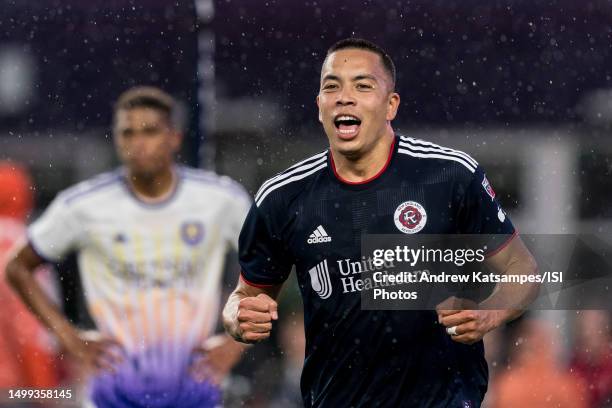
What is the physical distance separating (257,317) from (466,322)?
468 mm

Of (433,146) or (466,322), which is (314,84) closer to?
(433,146)

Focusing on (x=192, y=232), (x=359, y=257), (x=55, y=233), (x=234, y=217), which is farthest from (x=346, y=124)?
(x=55, y=233)

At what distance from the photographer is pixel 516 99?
4203 millimetres

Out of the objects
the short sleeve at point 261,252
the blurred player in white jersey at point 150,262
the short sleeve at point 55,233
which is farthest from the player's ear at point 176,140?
the short sleeve at point 261,252

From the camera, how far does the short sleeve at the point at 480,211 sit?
257 cm

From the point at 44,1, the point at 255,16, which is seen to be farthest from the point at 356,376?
the point at 44,1

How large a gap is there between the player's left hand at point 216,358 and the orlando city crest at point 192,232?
36 cm

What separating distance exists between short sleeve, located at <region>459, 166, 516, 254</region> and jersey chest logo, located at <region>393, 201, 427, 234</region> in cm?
10

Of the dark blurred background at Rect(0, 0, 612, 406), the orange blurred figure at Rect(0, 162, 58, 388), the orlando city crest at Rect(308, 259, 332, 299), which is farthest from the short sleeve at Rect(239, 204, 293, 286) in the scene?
the orange blurred figure at Rect(0, 162, 58, 388)

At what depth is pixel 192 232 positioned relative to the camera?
12.8 feet

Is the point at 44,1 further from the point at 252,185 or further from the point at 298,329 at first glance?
the point at 298,329

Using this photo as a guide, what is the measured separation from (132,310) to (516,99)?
170cm

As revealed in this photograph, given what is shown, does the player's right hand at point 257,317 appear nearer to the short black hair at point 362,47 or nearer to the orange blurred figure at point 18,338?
the short black hair at point 362,47

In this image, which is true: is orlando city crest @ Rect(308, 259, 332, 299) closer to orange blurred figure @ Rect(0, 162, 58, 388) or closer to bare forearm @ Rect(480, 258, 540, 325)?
bare forearm @ Rect(480, 258, 540, 325)
